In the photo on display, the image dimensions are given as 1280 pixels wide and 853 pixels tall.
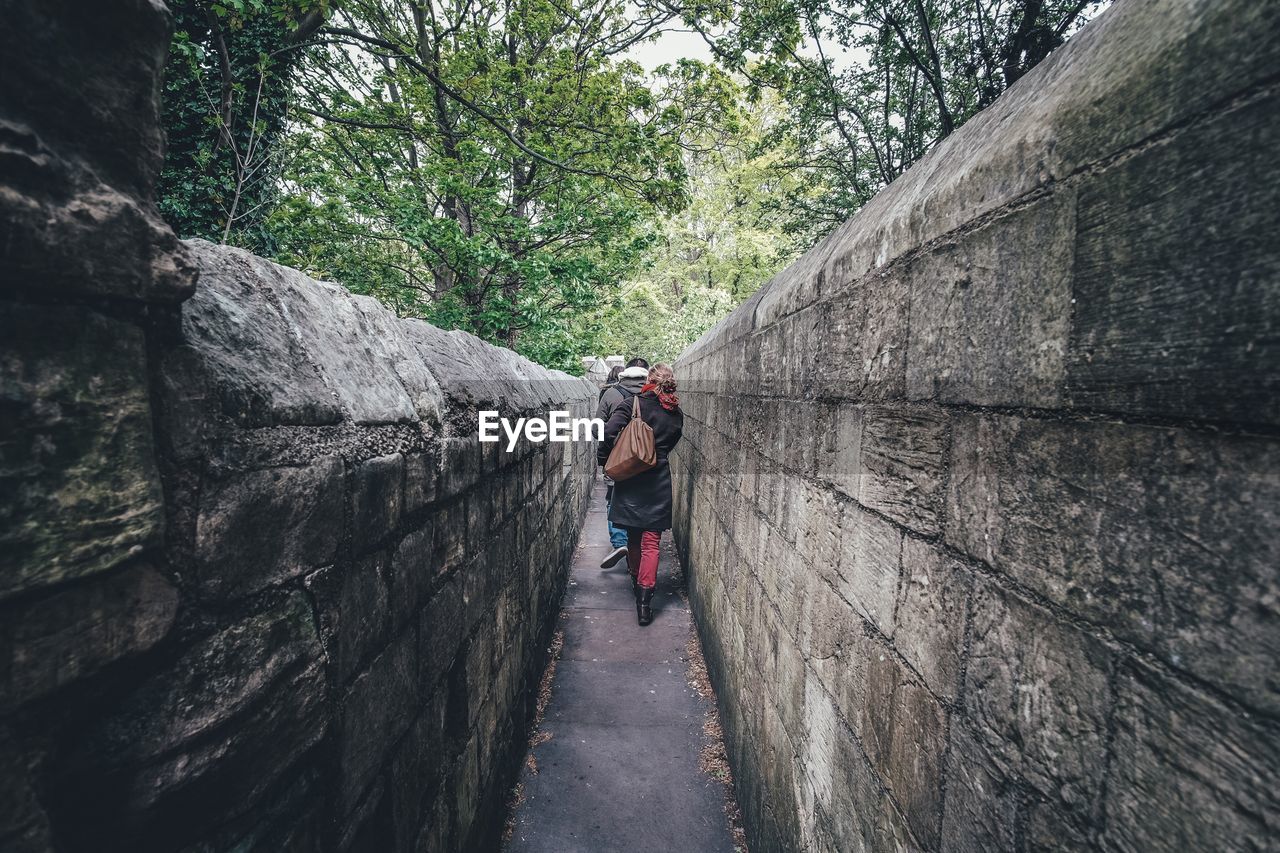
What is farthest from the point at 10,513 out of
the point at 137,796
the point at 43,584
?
the point at 137,796

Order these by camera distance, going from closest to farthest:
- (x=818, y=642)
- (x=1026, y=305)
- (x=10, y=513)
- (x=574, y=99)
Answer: (x=10, y=513), (x=1026, y=305), (x=818, y=642), (x=574, y=99)

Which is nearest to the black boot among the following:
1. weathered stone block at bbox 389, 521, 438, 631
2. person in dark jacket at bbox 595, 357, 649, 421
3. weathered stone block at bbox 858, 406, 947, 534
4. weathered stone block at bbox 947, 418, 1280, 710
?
person in dark jacket at bbox 595, 357, 649, 421

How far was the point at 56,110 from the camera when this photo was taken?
61 centimetres

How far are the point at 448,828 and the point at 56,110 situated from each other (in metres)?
2.09

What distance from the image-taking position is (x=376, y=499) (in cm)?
128

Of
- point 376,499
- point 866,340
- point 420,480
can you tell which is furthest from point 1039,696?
point 420,480

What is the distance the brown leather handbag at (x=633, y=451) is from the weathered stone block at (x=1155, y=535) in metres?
3.72

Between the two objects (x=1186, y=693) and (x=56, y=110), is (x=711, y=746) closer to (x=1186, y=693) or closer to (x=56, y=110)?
(x=1186, y=693)

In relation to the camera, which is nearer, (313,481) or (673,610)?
(313,481)

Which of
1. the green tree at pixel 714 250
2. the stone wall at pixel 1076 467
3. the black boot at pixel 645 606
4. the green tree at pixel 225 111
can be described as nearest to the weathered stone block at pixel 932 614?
the stone wall at pixel 1076 467

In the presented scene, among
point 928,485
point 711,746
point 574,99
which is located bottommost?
point 711,746

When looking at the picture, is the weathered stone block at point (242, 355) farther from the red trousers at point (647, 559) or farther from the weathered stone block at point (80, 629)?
the red trousers at point (647, 559)

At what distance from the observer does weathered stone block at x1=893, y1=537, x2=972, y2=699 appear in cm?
Answer: 99

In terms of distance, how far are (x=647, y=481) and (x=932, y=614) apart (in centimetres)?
384
